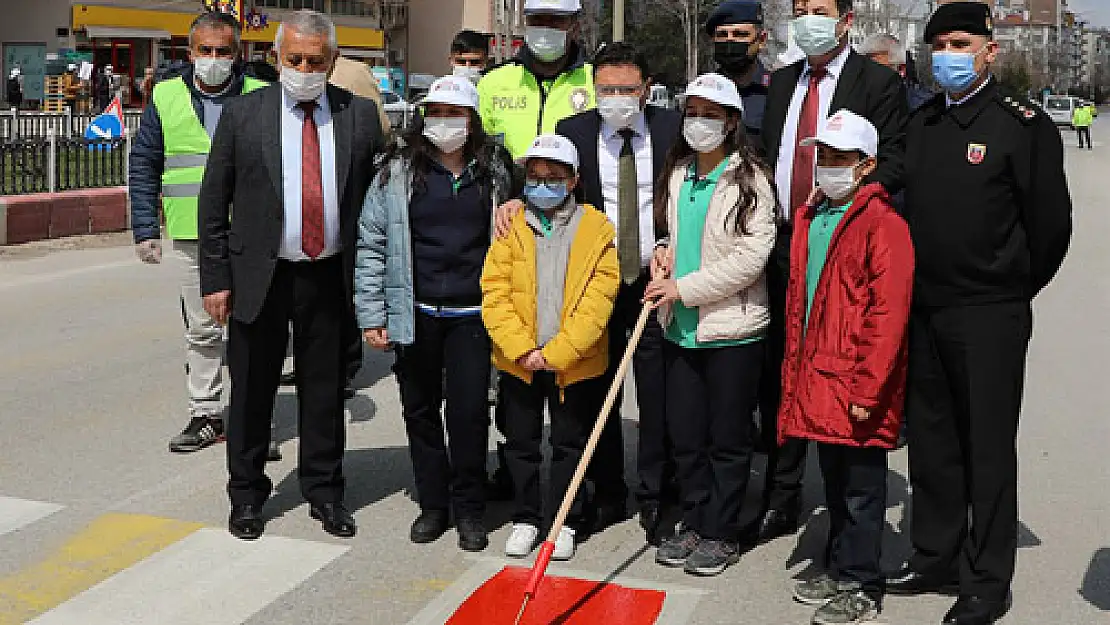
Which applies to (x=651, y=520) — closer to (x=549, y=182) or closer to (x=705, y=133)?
(x=549, y=182)

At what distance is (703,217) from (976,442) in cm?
135

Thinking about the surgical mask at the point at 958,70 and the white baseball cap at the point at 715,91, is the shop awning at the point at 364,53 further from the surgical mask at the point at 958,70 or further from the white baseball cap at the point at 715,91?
the surgical mask at the point at 958,70

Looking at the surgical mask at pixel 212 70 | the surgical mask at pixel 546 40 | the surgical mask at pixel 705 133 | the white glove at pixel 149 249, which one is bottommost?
the white glove at pixel 149 249

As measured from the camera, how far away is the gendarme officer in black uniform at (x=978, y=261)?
4.76 m

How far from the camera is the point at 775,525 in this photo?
5891 mm

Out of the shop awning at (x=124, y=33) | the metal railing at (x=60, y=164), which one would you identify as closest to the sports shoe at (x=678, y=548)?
the metal railing at (x=60, y=164)

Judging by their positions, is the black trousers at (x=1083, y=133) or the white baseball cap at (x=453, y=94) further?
the black trousers at (x=1083, y=133)

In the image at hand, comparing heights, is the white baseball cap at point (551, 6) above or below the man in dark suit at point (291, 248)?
above

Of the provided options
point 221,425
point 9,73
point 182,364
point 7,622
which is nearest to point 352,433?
point 221,425

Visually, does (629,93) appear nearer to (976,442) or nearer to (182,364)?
(976,442)

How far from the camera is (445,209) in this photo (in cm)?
553

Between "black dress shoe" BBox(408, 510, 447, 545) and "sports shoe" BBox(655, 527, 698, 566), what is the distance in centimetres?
96

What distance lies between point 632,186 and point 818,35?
0.97 m

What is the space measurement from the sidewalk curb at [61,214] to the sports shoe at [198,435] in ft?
25.1
